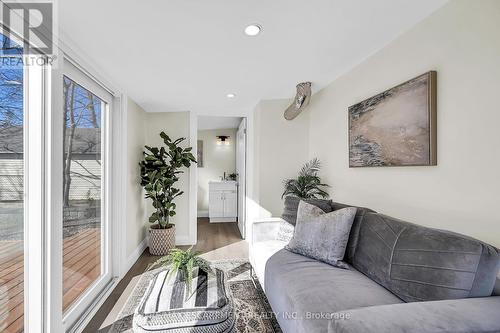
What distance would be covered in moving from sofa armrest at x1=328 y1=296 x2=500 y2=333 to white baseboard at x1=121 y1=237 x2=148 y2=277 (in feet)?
8.69

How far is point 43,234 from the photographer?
1.46 m

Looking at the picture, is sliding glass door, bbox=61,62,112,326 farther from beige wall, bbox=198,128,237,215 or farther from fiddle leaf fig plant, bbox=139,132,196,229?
beige wall, bbox=198,128,237,215

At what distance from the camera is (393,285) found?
1.34 meters

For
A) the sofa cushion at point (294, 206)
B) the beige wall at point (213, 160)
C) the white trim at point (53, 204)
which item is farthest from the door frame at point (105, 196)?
the beige wall at point (213, 160)

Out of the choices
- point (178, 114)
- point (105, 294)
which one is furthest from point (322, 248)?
point (178, 114)

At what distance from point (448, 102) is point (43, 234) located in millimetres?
2723

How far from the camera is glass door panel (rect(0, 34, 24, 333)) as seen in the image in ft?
4.16

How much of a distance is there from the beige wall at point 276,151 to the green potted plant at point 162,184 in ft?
3.88

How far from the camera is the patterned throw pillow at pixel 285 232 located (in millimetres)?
2289

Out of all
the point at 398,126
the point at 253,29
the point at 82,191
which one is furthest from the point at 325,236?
the point at 82,191

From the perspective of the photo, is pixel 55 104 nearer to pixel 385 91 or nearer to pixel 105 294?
pixel 105 294

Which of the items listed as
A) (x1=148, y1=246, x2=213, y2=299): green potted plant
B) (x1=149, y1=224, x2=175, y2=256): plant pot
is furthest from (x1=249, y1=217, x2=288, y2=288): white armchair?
(x1=149, y1=224, x2=175, y2=256): plant pot

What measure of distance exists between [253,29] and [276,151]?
5.99 feet

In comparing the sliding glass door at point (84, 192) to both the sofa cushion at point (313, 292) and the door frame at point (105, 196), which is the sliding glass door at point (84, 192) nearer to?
the door frame at point (105, 196)
